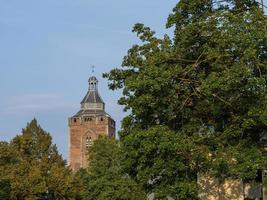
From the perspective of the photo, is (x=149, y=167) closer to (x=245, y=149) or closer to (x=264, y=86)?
(x=245, y=149)

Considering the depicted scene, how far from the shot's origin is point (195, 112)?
22.6 m

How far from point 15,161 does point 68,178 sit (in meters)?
4.64

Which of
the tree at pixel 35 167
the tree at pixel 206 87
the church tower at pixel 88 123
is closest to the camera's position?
the tree at pixel 206 87

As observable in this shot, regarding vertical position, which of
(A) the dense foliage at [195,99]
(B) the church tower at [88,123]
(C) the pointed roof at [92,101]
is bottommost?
(A) the dense foliage at [195,99]

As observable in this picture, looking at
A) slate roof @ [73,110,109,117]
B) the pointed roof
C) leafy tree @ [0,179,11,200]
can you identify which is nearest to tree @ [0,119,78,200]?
leafy tree @ [0,179,11,200]

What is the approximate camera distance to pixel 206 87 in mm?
19766

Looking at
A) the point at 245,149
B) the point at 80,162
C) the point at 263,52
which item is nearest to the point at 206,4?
the point at 263,52

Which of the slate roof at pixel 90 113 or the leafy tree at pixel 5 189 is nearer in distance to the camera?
the leafy tree at pixel 5 189

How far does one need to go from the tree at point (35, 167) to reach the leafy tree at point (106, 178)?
8.71 feet

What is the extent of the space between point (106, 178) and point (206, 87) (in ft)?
104

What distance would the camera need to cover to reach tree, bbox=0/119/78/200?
46.7m

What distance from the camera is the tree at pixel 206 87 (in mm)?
19453

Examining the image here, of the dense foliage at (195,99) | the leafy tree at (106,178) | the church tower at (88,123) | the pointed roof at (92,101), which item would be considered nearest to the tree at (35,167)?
the leafy tree at (106,178)

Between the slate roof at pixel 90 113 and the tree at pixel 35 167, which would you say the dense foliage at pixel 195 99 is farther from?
the slate roof at pixel 90 113
